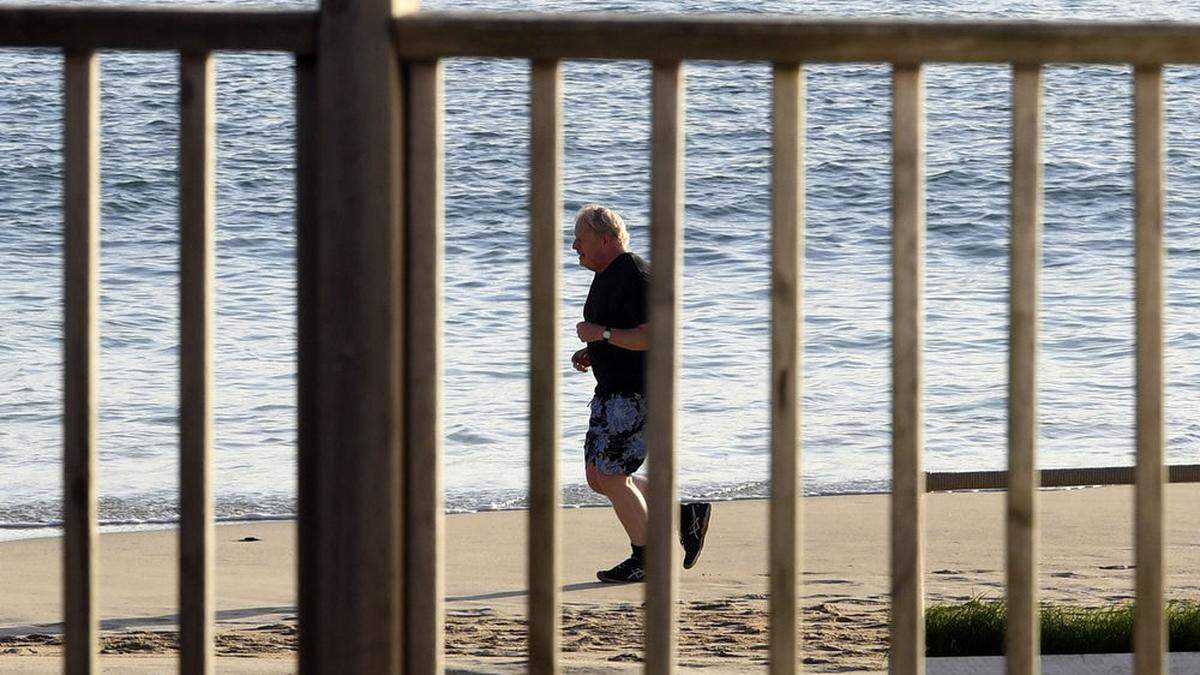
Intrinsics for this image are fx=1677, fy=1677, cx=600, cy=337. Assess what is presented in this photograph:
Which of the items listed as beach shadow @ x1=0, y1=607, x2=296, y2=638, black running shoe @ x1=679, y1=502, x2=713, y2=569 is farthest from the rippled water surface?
black running shoe @ x1=679, y1=502, x2=713, y2=569

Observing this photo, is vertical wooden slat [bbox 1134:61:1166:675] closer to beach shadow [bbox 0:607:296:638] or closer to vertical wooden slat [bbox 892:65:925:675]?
vertical wooden slat [bbox 892:65:925:675]

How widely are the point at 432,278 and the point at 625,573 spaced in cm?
502

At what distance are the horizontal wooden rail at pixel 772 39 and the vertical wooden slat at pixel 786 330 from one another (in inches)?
2.3

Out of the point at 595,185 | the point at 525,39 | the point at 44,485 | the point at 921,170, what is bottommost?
the point at 44,485

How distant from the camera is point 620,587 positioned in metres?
7.16

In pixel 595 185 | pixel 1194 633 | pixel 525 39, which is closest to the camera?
pixel 525 39

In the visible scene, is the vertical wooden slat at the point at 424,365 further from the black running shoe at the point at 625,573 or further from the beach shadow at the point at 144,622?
the black running shoe at the point at 625,573

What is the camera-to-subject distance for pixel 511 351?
1572 cm

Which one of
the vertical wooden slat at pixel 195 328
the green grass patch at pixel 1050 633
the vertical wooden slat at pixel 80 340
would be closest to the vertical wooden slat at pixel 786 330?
the vertical wooden slat at pixel 195 328

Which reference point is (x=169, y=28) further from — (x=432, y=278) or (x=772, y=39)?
(x=772, y=39)

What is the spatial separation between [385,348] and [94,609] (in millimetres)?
566

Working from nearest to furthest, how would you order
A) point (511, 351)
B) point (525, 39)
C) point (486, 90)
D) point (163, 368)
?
point (525, 39)
point (163, 368)
point (511, 351)
point (486, 90)

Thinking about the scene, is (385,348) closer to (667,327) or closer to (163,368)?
(667,327)

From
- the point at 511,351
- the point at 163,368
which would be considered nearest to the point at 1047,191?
the point at 511,351
